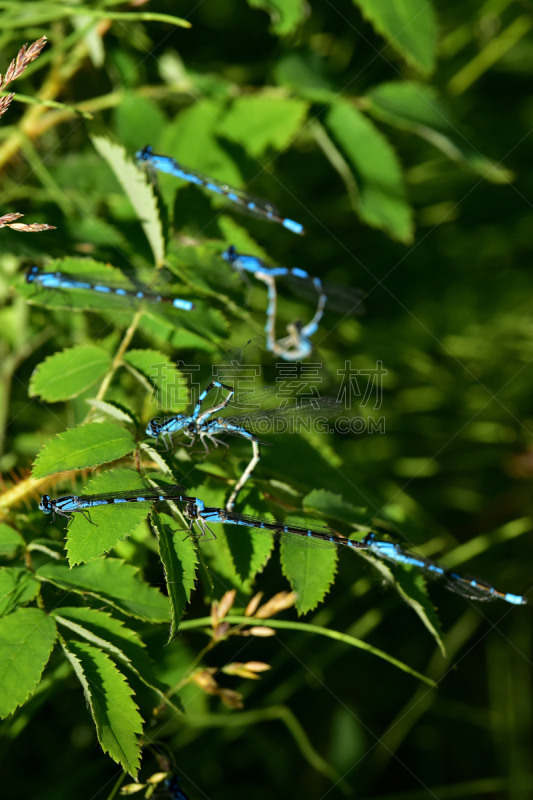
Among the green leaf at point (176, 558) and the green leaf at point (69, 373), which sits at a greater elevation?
the green leaf at point (69, 373)

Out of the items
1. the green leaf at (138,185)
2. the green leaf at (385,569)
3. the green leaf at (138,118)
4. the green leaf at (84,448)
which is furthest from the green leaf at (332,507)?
the green leaf at (138,118)

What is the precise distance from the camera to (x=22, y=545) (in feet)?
5.06

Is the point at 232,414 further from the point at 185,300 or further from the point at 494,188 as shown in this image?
the point at 494,188

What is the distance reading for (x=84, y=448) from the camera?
4.66 feet

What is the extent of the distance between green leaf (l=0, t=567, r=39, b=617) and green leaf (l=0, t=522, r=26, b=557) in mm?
54

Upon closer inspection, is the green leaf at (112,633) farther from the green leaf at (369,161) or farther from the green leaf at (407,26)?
the green leaf at (407,26)

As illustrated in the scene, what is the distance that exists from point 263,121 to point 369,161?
1.54 ft

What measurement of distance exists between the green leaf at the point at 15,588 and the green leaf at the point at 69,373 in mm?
468

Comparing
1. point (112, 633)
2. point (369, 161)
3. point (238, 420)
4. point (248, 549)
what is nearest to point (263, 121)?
point (369, 161)

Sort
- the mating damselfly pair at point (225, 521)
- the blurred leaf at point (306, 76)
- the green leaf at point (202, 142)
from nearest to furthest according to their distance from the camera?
the mating damselfly pair at point (225, 521), the green leaf at point (202, 142), the blurred leaf at point (306, 76)

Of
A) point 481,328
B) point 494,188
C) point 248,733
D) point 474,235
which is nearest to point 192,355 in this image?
point 248,733

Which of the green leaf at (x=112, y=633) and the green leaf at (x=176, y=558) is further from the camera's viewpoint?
the green leaf at (x=112, y=633)

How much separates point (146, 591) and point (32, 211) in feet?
4.92

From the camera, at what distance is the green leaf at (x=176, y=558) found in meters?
1.26
